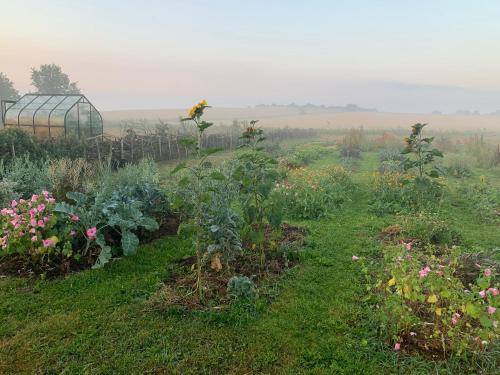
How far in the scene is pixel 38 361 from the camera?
9.20 ft

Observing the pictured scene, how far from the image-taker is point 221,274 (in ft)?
13.5

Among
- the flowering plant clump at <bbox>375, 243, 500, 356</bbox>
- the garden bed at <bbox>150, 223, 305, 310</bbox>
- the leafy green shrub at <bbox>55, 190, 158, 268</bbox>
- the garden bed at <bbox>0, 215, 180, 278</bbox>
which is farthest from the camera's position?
the leafy green shrub at <bbox>55, 190, 158, 268</bbox>

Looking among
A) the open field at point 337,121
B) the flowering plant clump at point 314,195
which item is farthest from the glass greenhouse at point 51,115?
the open field at point 337,121

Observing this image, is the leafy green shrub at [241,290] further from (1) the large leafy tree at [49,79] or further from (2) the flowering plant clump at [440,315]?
(1) the large leafy tree at [49,79]

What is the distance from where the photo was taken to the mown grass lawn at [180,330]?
2.78 metres

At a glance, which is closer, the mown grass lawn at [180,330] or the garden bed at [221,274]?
the mown grass lawn at [180,330]

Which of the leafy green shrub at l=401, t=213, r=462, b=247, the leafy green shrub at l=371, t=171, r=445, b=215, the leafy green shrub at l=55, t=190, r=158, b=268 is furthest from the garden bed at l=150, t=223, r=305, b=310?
the leafy green shrub at l=371, t=171, r=445, b=215

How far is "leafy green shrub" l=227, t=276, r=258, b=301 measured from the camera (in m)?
3.64

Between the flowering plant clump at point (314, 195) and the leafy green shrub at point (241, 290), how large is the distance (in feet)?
10.2

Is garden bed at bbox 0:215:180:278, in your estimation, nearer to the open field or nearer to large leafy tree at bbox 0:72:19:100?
the open field

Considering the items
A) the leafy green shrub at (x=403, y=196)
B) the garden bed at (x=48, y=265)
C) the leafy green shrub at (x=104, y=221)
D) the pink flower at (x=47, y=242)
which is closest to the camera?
the pink flower at (x=47, y=242)

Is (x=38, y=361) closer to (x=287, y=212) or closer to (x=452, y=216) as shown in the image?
(x=287, y=212)

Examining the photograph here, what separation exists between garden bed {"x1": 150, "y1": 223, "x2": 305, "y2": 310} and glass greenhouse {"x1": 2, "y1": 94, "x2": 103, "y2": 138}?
33.3ft

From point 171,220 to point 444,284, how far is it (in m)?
4.23
